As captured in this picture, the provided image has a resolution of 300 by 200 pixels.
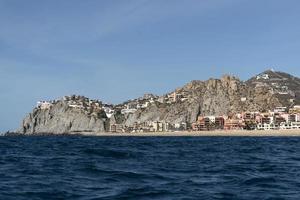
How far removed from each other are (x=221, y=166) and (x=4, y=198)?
16.6m

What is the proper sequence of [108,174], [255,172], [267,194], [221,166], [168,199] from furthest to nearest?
[221,166]
[255,172]
[108,174]
[267,194]
[168,199]

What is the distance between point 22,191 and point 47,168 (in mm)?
9448

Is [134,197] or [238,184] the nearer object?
[134,197]

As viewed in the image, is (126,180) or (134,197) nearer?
(134,197)

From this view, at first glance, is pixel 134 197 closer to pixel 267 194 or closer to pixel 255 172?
pixel 267 194

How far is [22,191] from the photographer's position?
2152cm

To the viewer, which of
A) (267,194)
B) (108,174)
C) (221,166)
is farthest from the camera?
(221,166)

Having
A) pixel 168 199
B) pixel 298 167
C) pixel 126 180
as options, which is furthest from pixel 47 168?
pixel 298 167

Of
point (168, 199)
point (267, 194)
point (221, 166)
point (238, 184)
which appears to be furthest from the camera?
point (221, 166)

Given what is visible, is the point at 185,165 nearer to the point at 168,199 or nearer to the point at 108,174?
the point at 108,174

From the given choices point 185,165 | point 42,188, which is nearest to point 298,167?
point 185,165

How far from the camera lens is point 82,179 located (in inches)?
989

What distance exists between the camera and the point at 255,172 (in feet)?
95.5

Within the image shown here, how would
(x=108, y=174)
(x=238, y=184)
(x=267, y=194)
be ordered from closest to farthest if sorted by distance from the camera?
1. (x=267, y=194)
2. (x=238, y=184)
3. (x=108, y=174)
